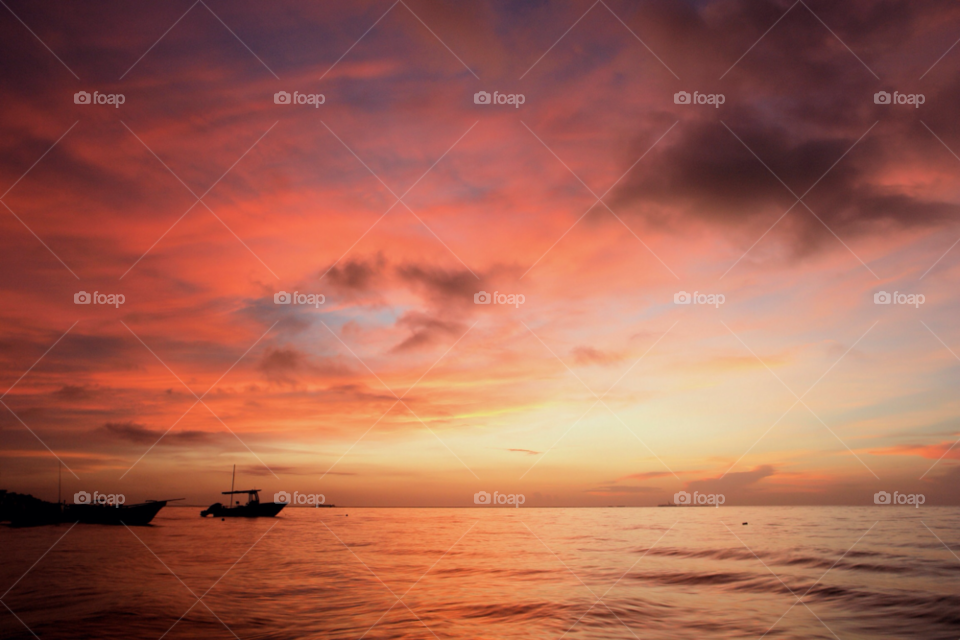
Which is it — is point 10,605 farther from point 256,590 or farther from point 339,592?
point 339,592

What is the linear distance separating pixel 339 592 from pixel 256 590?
3.70 meters

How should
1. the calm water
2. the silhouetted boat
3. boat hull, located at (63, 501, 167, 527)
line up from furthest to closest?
the silhouetted boat → boat hull, located at (63, 501, 167, 527) → the calm water

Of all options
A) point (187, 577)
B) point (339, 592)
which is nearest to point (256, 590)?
point (339, 592)

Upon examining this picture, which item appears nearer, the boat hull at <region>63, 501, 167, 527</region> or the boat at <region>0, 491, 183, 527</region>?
the boat hull at <region>63, 501, 167, 527</region>

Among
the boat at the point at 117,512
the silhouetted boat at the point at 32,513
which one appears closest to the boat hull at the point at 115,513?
the boat at the point at 117,512

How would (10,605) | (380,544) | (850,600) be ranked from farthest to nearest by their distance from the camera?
(380,544) < (850,600) < (10,605)

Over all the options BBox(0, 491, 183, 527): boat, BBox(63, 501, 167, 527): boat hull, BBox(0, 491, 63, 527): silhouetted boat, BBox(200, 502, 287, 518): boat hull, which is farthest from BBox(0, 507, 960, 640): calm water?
BBox(200, 502, 287, 518): boat hull

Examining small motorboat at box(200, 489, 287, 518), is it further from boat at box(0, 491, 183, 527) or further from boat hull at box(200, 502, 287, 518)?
boat at box(0, 491, 183, 527)

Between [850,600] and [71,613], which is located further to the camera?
[850,600]

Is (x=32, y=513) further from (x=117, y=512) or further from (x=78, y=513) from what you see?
(x=117, y=512)

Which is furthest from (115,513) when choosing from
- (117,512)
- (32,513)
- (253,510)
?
(253,510)

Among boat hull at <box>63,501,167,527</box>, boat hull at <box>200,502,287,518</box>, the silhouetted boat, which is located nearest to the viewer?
boat hull at <box>63,501,167,527</box>

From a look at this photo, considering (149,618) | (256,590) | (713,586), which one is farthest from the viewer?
(713,586)

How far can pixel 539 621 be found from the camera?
1830 cm
